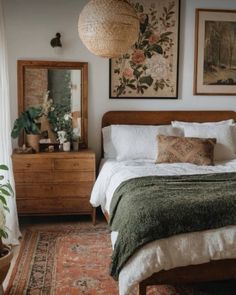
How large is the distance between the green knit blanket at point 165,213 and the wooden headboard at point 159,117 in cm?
171

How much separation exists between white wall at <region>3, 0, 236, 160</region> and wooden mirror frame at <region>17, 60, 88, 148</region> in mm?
60

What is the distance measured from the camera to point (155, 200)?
239 cm

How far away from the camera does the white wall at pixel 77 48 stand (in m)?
4.10

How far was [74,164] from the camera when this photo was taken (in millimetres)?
3881

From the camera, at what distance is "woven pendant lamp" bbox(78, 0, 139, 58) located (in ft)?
8.89

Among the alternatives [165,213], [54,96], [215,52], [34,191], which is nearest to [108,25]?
[165,213]

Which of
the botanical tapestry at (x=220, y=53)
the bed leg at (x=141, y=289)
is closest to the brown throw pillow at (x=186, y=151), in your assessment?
the botanical tapestry at (x=220, y=53)

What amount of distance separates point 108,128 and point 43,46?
1.13 meters

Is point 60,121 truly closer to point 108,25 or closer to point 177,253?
point 108,25

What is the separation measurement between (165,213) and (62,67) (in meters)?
2.47

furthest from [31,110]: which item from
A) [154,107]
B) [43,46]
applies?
[154,107]

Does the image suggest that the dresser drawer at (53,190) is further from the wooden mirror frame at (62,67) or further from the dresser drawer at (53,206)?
the wooden mirror frame at (62,67)

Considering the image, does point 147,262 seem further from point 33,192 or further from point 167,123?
point 167,123

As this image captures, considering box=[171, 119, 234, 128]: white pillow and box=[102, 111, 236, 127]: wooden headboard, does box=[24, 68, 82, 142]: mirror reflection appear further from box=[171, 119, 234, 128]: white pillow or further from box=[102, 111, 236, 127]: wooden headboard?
box=[171, 119, 234, 128]: white pillow
